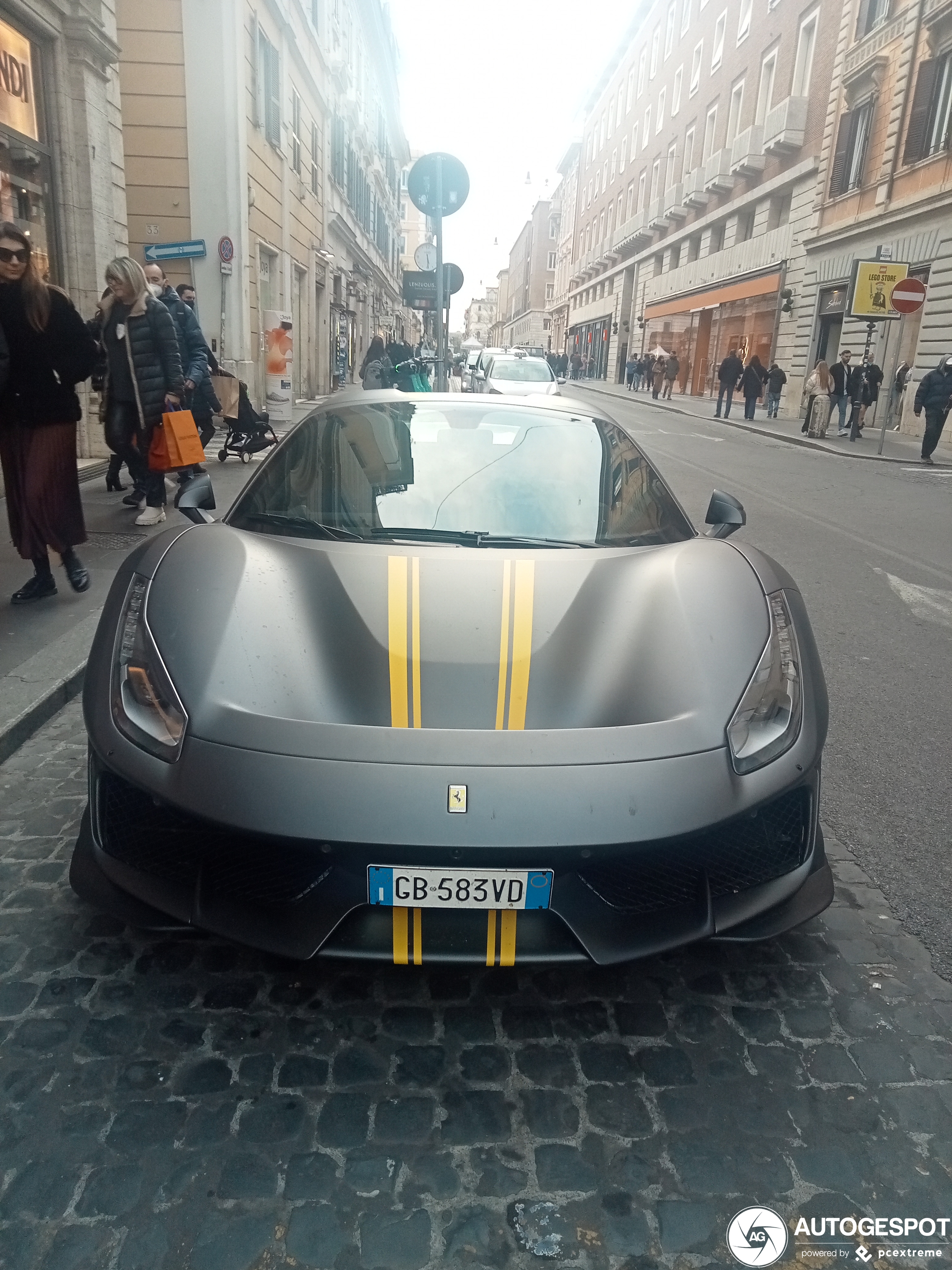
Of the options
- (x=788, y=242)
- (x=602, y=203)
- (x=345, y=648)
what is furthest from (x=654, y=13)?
(x=345, y=648)

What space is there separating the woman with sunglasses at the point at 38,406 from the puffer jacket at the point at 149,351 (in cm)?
141

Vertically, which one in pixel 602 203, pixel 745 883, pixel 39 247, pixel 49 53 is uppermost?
pixel 602 203

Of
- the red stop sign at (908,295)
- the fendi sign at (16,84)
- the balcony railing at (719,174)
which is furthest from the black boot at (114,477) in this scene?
the balcony railing at (719,174)

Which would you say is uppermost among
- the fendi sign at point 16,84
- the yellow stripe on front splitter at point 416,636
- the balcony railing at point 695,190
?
the balcony railing at point 695,190

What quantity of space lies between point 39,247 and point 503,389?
9.20m

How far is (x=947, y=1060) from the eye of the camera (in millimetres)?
2055

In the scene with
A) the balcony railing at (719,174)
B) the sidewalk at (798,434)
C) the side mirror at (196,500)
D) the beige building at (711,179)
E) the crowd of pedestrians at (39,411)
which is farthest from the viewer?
the balcony railing at (719,174)

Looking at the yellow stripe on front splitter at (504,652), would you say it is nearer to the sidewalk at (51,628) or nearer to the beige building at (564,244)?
the sidewalk at (51,628)

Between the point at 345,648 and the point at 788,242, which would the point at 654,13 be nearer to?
the point at 788,242

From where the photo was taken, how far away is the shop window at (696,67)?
133ft

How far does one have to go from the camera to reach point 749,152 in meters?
31.9

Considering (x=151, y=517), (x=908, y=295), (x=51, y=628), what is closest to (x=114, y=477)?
(x=151, y=517)

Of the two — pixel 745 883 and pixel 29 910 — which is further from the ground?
pixel 745 883

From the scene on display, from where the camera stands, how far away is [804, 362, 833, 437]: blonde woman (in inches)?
786
